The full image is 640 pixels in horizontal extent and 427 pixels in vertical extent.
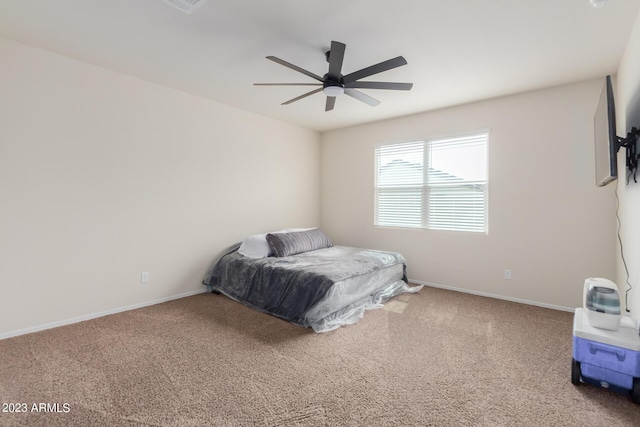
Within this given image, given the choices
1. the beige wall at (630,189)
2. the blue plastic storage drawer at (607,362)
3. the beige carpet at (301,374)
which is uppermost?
the beige wall at (630,189)

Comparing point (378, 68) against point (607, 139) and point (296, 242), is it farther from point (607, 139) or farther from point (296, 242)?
point (296, 242)

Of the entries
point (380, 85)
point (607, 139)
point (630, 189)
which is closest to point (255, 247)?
point (380, 85)

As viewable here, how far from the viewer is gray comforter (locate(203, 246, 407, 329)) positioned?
9.96ft

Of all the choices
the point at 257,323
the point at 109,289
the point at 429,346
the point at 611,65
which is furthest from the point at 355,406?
the point at 611,65

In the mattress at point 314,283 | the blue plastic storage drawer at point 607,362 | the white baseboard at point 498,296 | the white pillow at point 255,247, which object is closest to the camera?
the blue plastic storage drawer at point 607,362

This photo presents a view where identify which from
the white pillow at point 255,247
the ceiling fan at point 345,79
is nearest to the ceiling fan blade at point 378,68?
the ceiling fan at point 345,79

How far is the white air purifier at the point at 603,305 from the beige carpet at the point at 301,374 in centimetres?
42

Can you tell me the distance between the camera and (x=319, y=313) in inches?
117

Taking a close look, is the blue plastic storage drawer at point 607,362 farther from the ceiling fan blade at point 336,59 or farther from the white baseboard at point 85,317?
the white baseboard at point 85,317

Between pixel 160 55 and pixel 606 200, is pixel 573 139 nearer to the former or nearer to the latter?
pixel 606 200

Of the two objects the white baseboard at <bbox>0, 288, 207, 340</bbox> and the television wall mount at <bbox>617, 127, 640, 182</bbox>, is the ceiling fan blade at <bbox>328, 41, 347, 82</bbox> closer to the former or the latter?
the television wall mount at <bbox>617, 127, 640, 182</bbox>

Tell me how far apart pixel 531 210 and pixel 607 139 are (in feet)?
5.76

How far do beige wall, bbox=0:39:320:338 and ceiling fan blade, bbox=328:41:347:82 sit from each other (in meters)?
2.15

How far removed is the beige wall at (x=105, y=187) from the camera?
105 inches
